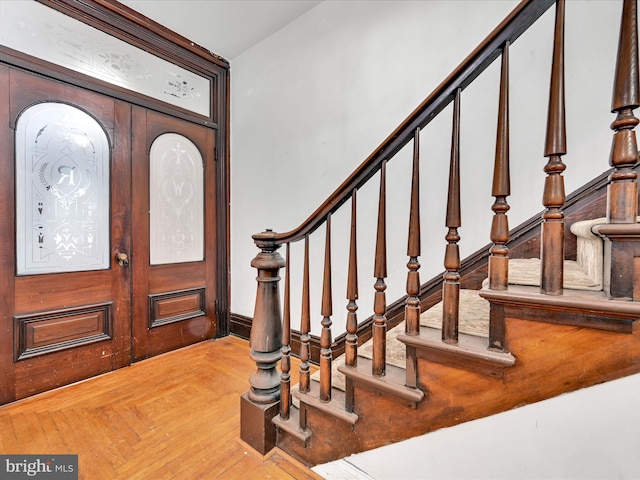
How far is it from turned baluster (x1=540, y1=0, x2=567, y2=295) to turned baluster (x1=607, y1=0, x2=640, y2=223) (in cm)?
9

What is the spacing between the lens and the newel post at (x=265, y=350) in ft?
4.29

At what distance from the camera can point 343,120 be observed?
208cm

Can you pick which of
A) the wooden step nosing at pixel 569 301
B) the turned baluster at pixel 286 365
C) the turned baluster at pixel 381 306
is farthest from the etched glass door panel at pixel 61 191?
the wooden step nosing at pixel 569 301

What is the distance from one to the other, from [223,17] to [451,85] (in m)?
2.33

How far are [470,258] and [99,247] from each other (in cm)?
258

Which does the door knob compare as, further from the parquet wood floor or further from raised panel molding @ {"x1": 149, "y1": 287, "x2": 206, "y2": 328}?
the parquet wood floor

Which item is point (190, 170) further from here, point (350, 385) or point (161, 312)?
point (350, 385)

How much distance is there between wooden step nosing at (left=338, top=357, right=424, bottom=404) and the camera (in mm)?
898

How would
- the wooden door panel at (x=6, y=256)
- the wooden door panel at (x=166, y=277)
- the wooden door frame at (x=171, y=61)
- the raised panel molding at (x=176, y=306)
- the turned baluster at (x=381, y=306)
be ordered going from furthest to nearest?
the raised panel molding at (x=176, y=306) → the wooden door panel at (x=166, y=277) → the wooden door frame at (x=171, y=61) → the wooden door panel at (x=6, y=256) → the turned baluster at (x=381, y=306)

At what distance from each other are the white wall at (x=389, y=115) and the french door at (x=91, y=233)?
1.82ft

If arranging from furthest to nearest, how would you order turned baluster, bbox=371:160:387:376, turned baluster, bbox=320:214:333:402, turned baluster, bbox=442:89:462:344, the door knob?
1. the door knob
2. turned baluster, bbox=320:214:333:402
3. turned baluster, bbox=371:160:387:376
4. turned baluster, bbox=442:89:462:344

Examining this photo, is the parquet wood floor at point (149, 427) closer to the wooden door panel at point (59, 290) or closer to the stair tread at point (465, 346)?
the wooden door panel at point (59, 290)

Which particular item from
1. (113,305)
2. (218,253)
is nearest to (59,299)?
(113,305)

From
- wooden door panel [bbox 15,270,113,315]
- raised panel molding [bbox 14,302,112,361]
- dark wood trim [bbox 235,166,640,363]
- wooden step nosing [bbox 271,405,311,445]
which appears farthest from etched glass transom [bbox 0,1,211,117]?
wooden step nosing [bbox 271,405,311,445]
